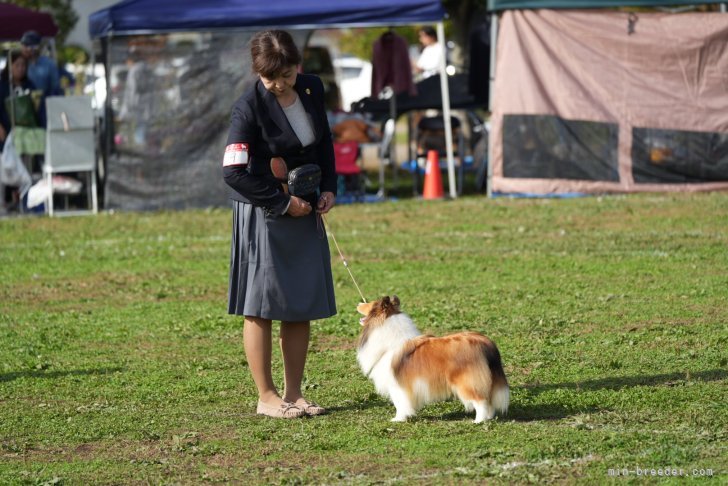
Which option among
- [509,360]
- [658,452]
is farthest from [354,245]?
[658,452]

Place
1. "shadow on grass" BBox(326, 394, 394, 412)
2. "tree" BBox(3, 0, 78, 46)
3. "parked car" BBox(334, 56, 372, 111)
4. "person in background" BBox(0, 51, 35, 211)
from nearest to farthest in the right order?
1. "shadow on grass" BBox(326, 394, 394, 412)
2. "person in background" BBox(0, 51, 35, 211)
3. "tree" BBox(3, 0, 78, 46)
4. "parked car" BBox(334, 56, 372, 111)

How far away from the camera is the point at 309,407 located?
6.09 metres

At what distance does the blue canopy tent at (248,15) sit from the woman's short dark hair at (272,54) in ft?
29.7

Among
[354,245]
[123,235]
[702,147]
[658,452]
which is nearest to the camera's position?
[658,452]

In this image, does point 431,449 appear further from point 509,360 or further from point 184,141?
point 184,141

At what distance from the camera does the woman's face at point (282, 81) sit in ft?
18.6

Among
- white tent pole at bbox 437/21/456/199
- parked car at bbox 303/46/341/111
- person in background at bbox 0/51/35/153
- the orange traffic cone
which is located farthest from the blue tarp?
parked car at bbox 303/46/341/111

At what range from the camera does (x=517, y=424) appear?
223 inches

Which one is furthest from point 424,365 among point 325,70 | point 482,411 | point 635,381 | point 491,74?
point 325,70

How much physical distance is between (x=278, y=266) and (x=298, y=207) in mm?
329

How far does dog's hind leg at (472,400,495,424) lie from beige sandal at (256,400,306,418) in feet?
3.08

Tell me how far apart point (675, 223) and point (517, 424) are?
735cm

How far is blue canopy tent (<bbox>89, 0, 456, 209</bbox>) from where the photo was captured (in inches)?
574

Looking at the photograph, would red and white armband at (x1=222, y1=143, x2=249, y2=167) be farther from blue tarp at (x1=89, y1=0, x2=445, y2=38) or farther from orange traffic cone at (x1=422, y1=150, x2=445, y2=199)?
orange traffic cone at (x1=422, y1=150, x2=445, y2=199)
